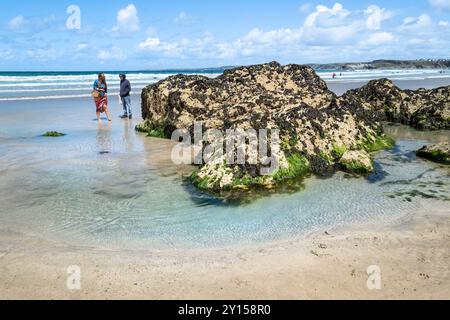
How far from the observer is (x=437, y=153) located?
816 centimetres

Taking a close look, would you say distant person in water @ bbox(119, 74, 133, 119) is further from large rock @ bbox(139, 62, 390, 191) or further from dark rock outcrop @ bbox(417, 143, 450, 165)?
dark rock outcrop @ bbox(417, 143, 450, 165)

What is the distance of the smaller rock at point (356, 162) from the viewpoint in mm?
7246

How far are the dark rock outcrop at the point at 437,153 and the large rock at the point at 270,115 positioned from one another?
3.62ft

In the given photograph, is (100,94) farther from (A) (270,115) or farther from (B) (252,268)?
(B) (252,268)

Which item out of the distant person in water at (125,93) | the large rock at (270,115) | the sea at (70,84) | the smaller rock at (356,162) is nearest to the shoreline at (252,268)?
the large rock at (270,115)

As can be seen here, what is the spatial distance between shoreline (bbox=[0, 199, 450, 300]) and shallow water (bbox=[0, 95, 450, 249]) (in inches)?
11.5

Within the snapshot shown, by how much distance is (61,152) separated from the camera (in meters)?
9.47

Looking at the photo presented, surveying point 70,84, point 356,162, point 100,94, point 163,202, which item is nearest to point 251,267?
point 163,202

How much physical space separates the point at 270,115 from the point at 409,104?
7.97 metres

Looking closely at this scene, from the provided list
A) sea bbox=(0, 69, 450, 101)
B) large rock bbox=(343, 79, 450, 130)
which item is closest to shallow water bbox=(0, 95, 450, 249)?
large rock bbox=(343, 79, 450, 130)

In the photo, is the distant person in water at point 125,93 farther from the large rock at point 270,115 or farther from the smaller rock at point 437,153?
the smaller rock at point 437,153

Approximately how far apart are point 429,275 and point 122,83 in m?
13.5

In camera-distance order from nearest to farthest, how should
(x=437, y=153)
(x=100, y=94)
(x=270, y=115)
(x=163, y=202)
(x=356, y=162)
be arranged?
(x=163, y=202) → (x=356, y=162) → (x=270, y=115) → (x=437, y=153) → (x=100, y=94)
